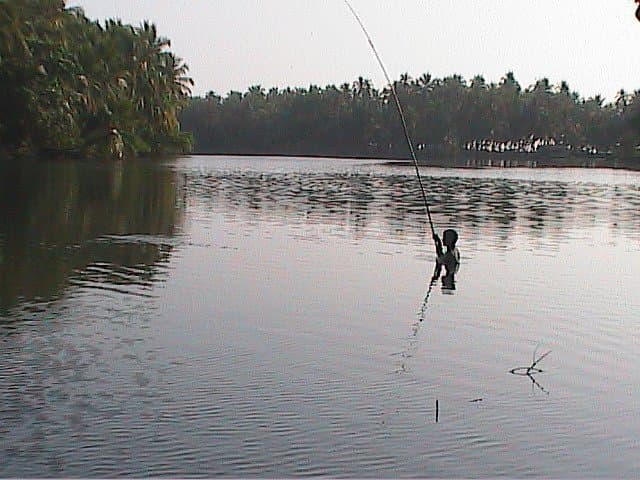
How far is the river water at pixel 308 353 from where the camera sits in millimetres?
7445

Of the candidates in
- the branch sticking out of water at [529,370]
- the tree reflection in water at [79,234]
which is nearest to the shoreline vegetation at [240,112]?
the tree reflection in water at [79,234]

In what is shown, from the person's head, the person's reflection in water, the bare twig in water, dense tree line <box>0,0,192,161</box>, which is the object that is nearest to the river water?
the bare twig in water

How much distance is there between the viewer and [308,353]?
34.8 ft

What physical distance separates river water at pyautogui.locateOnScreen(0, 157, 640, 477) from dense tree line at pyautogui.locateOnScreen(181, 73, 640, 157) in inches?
4542

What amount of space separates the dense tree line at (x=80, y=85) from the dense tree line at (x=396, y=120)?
49594 millimetres

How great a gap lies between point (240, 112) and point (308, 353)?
13946cm

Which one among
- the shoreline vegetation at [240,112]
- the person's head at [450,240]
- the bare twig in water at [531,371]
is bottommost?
the bare twig in water at [531,371]

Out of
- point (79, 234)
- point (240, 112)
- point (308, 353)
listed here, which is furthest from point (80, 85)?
point (240, 112)

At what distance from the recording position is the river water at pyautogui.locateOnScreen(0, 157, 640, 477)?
7.45 m

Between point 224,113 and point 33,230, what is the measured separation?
5080 inches

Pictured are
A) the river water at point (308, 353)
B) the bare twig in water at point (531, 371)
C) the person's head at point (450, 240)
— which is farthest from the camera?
the person's head at point (450, 240)

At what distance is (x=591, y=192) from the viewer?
152ft

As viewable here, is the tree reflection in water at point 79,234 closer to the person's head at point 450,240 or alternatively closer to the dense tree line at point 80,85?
the person's head at point 450,240

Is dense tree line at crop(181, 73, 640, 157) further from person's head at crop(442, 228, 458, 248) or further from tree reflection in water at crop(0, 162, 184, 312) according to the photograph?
person's head at crop(442, 228, 458, 248)
